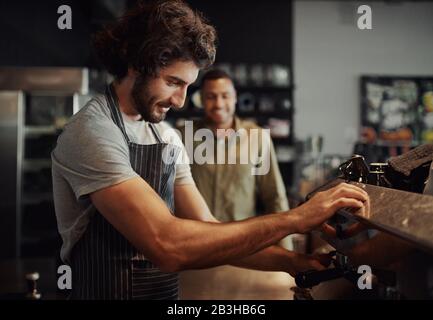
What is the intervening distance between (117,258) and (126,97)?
420mm

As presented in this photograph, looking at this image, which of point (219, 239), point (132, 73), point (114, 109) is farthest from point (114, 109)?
point (219, 239)

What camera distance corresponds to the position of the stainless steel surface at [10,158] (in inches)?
138

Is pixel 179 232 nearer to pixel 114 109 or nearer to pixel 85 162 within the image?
pixel 85 162

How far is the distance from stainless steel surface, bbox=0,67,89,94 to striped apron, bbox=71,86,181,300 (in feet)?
7.79

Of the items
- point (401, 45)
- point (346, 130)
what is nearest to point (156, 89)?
point (346, 130)

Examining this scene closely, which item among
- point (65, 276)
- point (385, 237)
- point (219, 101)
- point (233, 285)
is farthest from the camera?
point (219, 101)

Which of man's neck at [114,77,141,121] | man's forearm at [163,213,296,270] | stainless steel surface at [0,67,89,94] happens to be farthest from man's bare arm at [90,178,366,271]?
stainless steel surface at [0,67,89,94]

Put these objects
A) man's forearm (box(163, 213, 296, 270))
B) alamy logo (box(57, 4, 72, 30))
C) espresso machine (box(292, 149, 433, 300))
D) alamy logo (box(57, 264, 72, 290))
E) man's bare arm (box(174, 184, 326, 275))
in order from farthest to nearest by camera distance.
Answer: alamy logo (box(57, 4, 72, 30)) < alamy logo (box(57, 264, 72, 290)) < man's bare arm (box(174, 184, 326, 275)) < man's forearm (box(163, 213, 296, 270)) < espresso machine (box(292, 149, 433, 300))

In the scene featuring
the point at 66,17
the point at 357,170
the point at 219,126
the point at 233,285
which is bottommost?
the point at 233,285

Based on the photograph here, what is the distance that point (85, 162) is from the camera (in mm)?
1092

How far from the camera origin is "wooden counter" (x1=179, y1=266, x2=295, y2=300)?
155 cm

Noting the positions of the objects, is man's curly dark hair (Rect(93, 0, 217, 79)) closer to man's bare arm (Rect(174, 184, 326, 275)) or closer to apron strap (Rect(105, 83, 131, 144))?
apron strap (Rect(105, 83, 131, 144))

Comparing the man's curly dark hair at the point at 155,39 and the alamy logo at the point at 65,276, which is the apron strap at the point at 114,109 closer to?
the man's curly dark hair at the point at 155,39

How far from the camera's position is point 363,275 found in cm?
106
